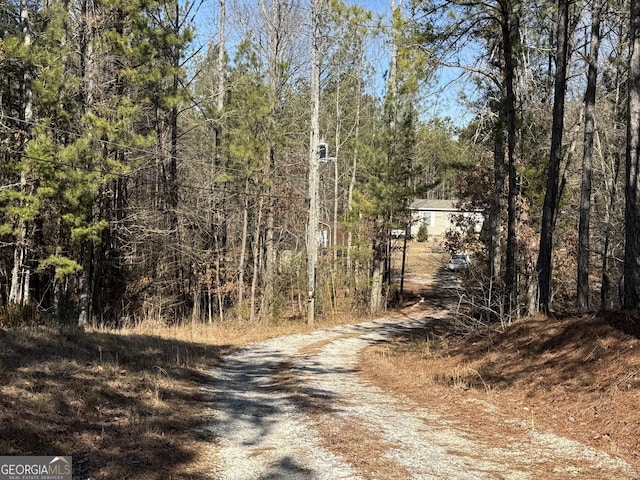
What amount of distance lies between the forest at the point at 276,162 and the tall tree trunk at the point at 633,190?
0.11ft

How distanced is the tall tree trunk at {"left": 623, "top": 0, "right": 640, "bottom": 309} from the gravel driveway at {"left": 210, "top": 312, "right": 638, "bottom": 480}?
10.3 ft

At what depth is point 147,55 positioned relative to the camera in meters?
16.6

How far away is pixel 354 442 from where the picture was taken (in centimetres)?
574

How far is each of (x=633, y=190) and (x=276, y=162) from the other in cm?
1617

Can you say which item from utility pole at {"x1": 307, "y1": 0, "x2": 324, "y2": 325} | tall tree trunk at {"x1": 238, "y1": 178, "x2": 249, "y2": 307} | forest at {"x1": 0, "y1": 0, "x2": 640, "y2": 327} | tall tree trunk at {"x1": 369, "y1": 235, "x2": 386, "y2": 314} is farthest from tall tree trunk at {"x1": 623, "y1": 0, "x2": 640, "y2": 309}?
tall tree trunk at {"x1": 369, "y1": 235, "x2": 386, "y2": 314}

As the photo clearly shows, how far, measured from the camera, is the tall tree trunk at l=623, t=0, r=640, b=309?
7.84 m

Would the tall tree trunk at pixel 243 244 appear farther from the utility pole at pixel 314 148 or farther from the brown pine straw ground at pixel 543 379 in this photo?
the brown pine straw ground at pixel 543 379

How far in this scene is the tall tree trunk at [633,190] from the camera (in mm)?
7836

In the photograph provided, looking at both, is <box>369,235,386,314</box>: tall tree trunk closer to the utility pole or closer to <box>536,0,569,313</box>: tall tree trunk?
the utility pole

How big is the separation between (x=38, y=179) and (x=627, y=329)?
565 inches

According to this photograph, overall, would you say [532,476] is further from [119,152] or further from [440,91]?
[119,152]

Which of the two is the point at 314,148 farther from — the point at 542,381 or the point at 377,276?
the point at 542,381

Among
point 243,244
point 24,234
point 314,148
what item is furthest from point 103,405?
point 243,244

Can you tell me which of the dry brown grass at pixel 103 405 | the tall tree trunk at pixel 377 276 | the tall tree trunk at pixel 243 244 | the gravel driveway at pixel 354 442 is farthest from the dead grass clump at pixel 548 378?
the tall tree trunk at pixel 377 276
